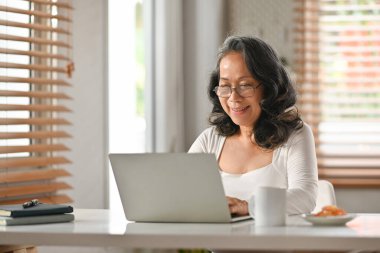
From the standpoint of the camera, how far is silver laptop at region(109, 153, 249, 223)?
2102 millimetres

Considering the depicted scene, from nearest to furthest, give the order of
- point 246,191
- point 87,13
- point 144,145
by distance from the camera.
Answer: point 246,191 → point 87,13 → point 144,145

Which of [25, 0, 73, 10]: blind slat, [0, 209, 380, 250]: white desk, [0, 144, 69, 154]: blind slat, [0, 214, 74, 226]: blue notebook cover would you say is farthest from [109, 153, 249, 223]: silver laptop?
[25, 0, 73, 10]: blind slat

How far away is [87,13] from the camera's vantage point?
3428mm

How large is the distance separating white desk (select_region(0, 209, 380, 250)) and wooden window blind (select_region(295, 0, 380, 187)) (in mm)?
2375

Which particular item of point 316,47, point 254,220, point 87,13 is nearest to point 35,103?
point 87,13

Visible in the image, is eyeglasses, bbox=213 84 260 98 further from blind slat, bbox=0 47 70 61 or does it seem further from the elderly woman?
blind slat, bbox=0 47 70 61

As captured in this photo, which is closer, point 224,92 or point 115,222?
point 115,222

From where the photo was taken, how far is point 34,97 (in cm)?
309

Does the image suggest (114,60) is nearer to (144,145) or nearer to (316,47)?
(144,145)

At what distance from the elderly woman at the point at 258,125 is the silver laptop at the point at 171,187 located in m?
0.50

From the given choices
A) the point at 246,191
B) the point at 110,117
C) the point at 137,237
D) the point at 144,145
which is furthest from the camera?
the point at 144,145

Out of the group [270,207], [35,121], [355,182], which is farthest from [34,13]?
[355,182]

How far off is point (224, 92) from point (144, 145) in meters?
1.68

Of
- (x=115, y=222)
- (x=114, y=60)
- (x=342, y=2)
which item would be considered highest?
(x=342, y=2)
